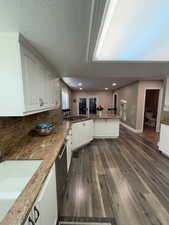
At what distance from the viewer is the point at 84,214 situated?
137cm

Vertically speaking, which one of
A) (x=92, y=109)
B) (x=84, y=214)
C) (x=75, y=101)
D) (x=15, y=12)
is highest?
(x=15, y=12)

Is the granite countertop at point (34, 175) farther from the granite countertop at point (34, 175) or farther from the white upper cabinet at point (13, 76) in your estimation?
the white upper cabinet at point (13, 76)

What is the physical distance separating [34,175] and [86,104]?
7.74 metres

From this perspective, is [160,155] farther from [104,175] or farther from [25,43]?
[25,43]

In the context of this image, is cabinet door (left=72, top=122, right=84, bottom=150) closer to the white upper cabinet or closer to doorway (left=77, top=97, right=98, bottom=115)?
the white upper cabinet

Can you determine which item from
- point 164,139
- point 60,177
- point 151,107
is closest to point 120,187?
point 60,177

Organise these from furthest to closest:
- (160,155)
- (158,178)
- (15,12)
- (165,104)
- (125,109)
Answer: (125,109) < (165,104) < (160,155) < (158,178) < (15,12)

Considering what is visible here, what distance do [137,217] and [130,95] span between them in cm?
501

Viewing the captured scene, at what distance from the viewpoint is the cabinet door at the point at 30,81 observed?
45.6 inches

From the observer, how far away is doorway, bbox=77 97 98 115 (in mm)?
8453

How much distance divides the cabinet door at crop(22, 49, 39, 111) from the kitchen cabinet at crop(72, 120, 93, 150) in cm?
166

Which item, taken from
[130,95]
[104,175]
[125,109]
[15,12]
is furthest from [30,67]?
[125,109]

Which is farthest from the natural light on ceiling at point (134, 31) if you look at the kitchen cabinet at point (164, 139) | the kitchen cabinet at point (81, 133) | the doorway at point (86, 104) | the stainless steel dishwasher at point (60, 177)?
the doorway at point (86, 104)

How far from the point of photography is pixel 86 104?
848 cm
